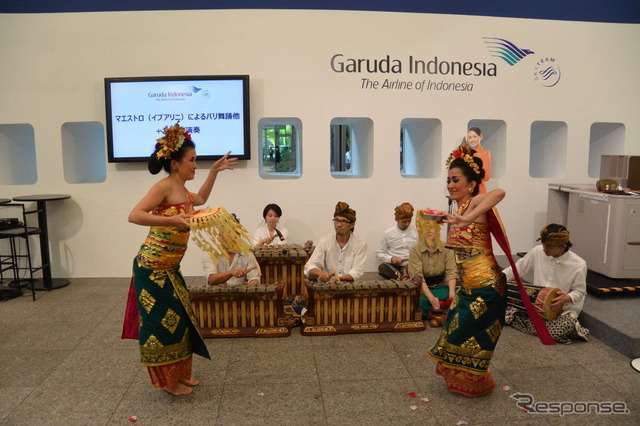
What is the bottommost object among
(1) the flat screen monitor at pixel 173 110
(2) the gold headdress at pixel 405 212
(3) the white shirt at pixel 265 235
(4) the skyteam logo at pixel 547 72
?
(3) the white shirt at pixel 265 235

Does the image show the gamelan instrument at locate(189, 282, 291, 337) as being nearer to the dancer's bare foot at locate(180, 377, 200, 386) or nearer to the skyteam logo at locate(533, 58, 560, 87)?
the dancer's bare foot at locate(180, 377, 200, 386)

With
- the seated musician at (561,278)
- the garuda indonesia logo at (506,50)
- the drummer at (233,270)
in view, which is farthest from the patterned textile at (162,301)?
the garuda indonesia logo at (506,50)

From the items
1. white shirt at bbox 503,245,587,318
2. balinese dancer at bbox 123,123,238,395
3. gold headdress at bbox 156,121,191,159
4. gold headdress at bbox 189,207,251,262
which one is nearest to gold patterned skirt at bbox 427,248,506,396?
white shirt at bbox 503,245,587,318

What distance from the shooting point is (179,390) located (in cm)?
326

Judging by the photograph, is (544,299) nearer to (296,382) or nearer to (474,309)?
(474,309)

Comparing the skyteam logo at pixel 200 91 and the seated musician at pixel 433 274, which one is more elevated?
the skyteam logo at pixel 200 91

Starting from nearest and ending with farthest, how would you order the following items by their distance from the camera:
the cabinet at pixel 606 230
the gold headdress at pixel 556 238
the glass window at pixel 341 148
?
the gold headdress at pixel 556 238 < the cabinet at pixel 606 230 < the glass window at pixel 341 148

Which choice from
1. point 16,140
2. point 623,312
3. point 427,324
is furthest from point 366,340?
point 16,140

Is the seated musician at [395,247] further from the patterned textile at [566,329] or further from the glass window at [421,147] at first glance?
the patterned textile at [566,329]

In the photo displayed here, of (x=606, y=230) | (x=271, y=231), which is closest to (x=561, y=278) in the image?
(x=606, y=230)

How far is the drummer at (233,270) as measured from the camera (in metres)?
4.41

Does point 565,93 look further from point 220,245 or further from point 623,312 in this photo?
point 220,245

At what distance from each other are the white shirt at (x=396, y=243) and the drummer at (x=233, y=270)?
1.80 m

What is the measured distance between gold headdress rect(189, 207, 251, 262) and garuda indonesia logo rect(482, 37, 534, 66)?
465 cm
